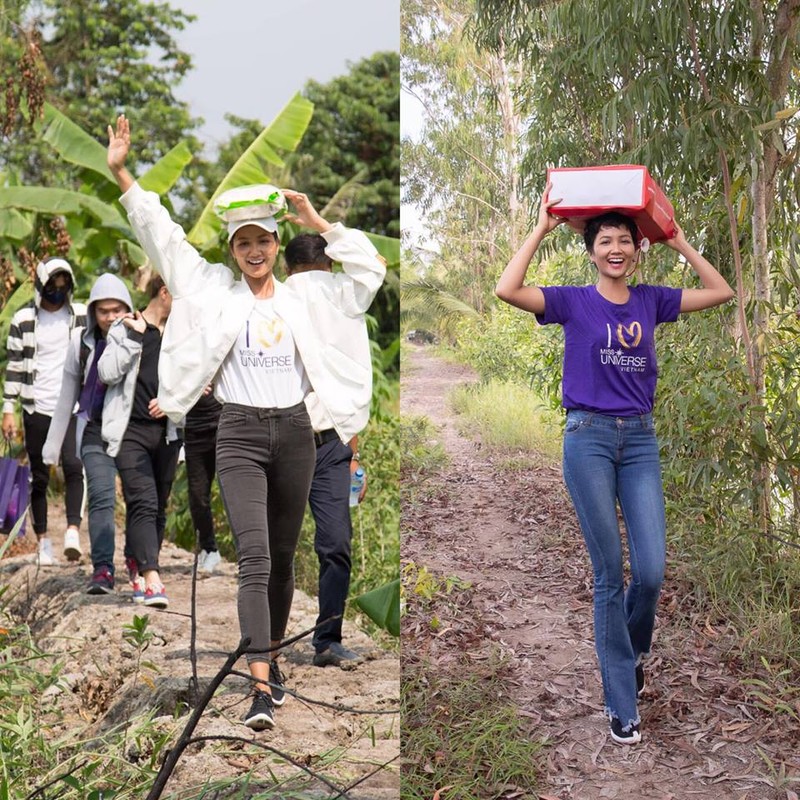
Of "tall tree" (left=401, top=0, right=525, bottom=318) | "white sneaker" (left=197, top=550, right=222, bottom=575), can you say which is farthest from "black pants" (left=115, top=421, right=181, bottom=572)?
"tall tree" (left=401, top=0, right=525, bottom=318)

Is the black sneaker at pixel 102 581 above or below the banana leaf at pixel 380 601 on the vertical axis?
below

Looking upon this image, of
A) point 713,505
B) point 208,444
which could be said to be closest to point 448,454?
point 713,505

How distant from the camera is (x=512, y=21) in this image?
2557 mm

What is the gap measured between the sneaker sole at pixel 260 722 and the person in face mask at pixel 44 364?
2.86 meters

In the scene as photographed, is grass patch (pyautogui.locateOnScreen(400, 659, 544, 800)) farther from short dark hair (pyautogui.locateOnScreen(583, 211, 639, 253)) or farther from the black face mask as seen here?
the black face mask

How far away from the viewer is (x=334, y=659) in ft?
13.7

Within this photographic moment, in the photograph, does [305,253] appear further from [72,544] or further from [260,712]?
[72,544]

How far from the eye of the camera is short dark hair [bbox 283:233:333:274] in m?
3.84

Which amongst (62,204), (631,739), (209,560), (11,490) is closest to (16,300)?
(62,204)

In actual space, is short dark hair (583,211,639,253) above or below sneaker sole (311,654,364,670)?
above

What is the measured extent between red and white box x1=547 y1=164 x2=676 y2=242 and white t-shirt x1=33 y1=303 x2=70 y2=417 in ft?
12.9

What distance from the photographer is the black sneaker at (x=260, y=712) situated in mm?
3219

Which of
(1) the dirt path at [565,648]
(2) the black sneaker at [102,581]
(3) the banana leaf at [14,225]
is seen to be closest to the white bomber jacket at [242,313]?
(1) the dirt path at [565,648]

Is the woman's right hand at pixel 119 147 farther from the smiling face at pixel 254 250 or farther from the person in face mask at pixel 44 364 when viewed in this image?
the person in face mask at pixel 44 364
